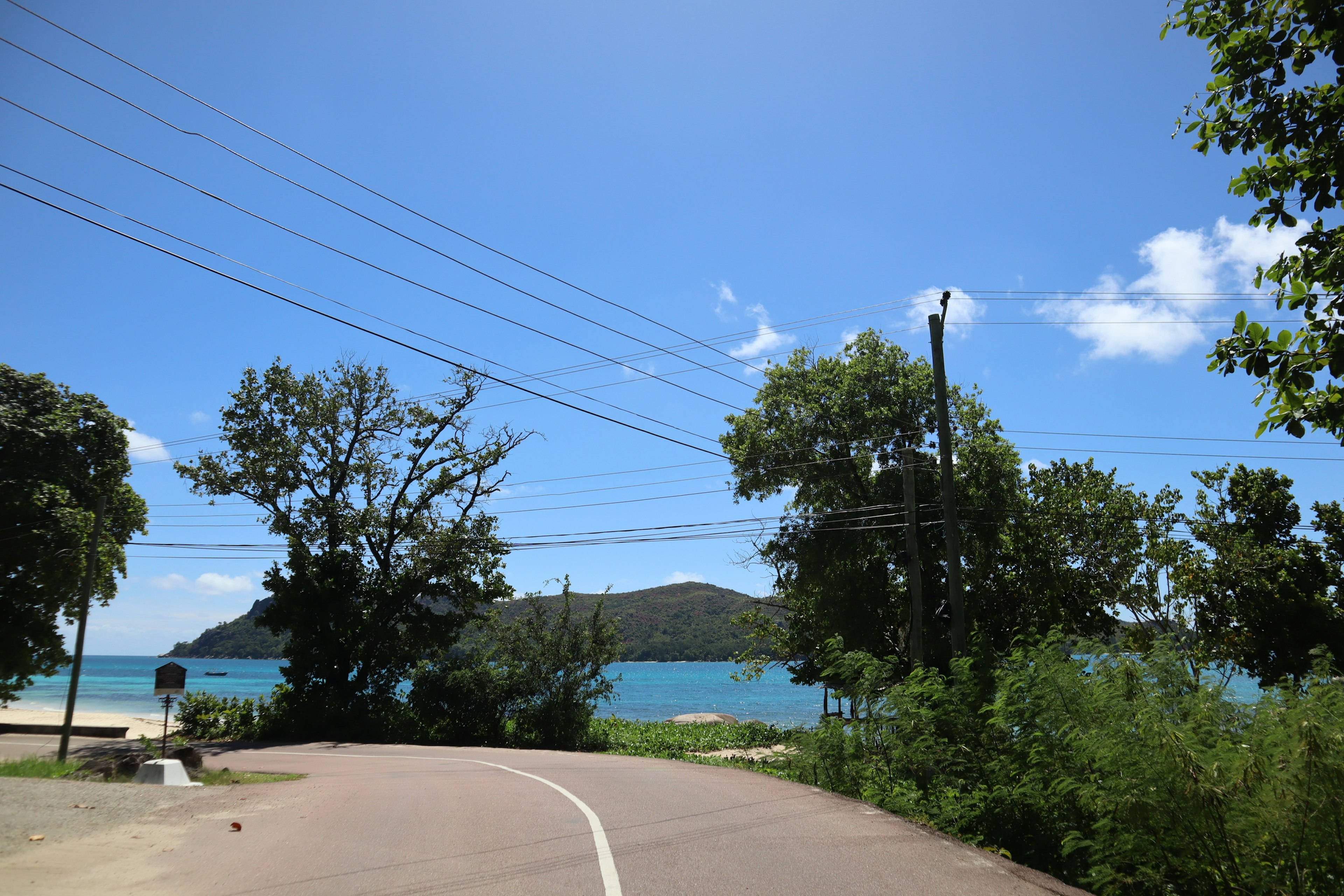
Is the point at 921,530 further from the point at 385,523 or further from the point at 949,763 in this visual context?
the point at 385,523

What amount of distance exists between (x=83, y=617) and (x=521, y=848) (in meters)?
20.1

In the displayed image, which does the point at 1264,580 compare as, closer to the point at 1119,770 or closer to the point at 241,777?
the point at 1119,770

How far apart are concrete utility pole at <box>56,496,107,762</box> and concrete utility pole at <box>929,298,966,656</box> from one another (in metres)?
21.6

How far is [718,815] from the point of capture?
9695 mm

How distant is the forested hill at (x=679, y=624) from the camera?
5684 inches

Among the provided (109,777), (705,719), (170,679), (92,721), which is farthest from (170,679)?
(705,719)

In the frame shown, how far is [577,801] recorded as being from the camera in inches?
432

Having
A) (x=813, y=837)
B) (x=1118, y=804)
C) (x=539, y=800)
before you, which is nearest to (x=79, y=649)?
(x=539, y=800)

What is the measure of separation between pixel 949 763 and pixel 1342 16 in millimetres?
9225

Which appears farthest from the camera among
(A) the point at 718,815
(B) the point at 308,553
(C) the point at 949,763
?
(B) the point at 308,553

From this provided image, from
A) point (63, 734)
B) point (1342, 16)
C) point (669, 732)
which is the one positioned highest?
point (1342, 16)

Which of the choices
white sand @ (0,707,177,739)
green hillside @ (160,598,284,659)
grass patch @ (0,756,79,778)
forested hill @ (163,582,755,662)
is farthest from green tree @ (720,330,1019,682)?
green hillside @ (160,598,284,659)

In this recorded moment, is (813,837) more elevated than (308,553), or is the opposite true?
(308,553)

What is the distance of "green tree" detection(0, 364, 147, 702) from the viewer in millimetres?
22719
